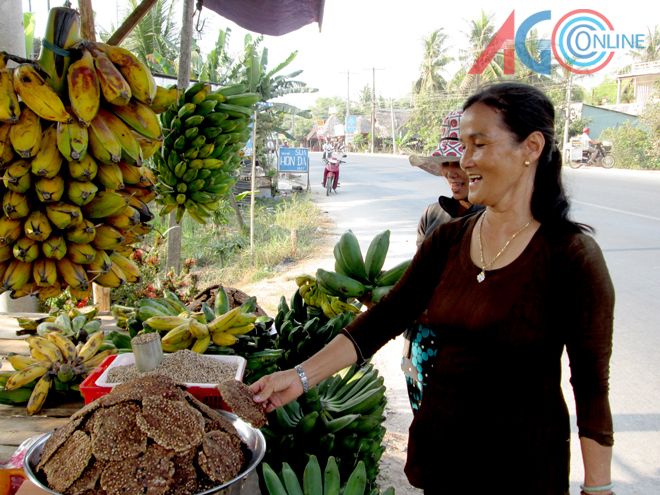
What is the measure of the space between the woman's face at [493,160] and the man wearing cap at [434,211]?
0.87m

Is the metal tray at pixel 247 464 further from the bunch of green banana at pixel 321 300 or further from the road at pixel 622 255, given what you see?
the bunch of green banana at pixel 321 300

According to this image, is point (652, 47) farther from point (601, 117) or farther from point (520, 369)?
point (520, 369)

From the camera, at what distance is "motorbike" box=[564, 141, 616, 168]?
19219mm

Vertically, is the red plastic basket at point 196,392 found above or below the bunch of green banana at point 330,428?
above

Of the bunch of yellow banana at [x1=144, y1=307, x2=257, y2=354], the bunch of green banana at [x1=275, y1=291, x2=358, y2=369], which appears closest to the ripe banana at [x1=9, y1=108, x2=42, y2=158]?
the bunch of yellow banana at [x1=144, y1=307, x2=257, y2=354]

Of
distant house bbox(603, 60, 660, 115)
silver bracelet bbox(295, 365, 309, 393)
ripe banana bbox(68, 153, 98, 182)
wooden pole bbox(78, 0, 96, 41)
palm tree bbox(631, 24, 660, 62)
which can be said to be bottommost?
silver bracelet bbox(295, 365, 309, 393)

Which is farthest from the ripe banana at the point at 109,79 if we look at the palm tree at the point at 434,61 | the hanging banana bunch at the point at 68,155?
the palm tree at the point at 434,61

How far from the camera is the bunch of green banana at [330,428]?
1764 mm

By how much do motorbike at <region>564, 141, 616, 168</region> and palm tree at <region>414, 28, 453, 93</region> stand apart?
20.3 m

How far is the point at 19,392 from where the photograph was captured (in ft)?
6.06

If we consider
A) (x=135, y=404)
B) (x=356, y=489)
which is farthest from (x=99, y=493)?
(x=356, y=489)

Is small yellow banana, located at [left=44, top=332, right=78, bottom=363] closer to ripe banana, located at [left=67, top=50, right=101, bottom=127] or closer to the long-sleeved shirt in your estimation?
ripe banana, located at [left=67, top=50, right=101, bottom=127]

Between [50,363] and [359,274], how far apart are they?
1439 mm

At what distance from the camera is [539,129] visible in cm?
140
